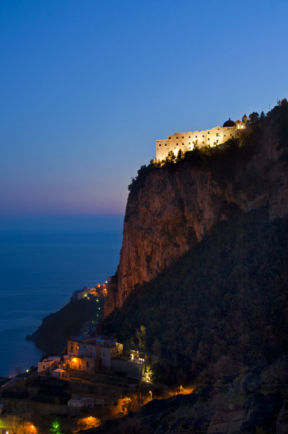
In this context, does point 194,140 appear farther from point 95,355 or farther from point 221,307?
point 95,355

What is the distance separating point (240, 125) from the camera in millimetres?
28328

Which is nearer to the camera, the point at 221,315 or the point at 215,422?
the point at 215,422

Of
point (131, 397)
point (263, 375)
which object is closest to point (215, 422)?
point (263, 375)

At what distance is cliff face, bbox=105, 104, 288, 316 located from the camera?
78.9ft

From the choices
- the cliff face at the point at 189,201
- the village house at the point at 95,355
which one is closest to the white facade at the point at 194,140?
the cliff face at the point at 189,201

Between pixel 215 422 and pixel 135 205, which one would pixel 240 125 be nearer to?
pixel 135 205

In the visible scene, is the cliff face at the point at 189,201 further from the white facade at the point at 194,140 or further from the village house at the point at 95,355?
the village house at the point at 95,355

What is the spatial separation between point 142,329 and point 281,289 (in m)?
8.24

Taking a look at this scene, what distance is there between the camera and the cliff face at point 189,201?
24047 millimetres

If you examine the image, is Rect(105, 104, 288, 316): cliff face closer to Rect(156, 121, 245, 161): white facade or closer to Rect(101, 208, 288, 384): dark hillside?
Rect(101, 208, 288, 384): dark hillside

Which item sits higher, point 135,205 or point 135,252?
point 135,205

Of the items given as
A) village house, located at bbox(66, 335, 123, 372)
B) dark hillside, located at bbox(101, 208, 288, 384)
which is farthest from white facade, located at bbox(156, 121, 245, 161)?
village house, located at bbox(66, 335, 123, 372)

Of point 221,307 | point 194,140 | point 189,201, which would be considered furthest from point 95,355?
point 194,140

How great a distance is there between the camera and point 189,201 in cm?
2783
